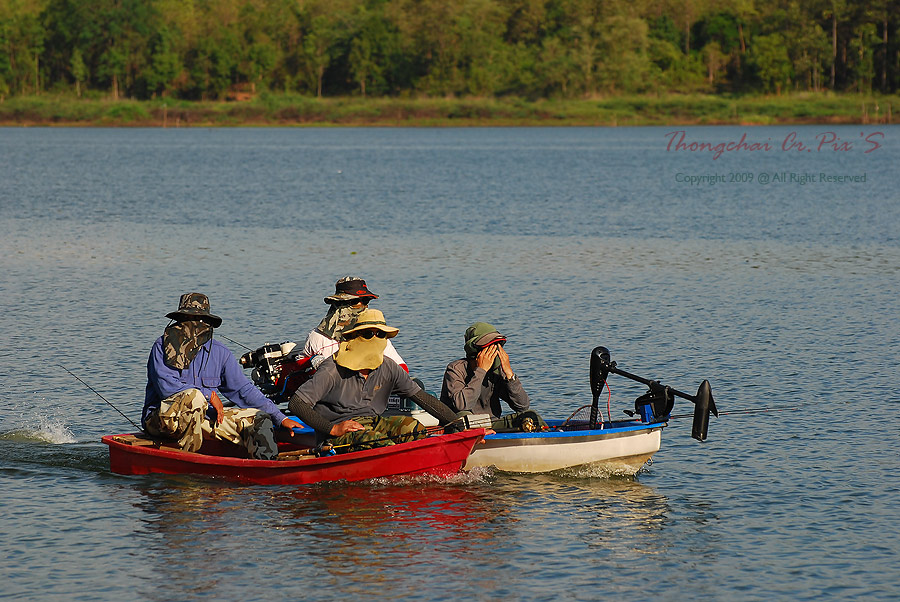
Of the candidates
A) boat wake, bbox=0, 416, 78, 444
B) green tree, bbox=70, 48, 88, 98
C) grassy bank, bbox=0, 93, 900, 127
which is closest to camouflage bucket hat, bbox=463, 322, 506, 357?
boat wake, bbox=0, 416, 78, 444

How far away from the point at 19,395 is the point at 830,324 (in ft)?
39.1

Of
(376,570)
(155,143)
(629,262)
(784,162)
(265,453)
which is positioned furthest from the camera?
(155,143)

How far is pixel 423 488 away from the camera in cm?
1150

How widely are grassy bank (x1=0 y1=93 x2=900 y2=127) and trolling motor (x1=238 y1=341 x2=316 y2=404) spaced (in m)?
108

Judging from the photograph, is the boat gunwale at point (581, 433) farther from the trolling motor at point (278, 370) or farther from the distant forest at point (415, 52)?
the distant forest at point (415, 52)

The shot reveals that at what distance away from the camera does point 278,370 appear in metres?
12.9

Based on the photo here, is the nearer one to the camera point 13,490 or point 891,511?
point 891,511

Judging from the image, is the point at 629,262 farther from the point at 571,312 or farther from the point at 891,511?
the point at 891,511

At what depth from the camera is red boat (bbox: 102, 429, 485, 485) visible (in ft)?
36.6

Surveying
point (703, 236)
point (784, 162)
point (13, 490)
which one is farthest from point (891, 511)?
point (784, 162)

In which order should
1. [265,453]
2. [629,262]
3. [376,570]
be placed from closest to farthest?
[376,570], [265,453], [629,262]

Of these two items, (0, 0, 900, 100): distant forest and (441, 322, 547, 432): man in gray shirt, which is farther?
(0, 0, 900, 100): distant forest

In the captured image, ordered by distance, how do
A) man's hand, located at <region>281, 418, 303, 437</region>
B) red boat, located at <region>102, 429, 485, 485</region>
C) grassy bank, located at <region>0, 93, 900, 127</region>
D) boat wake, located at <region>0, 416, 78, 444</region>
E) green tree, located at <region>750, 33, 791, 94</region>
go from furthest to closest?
grassy bank, located at <region>0, 93, 900, 127</region>
green tree, located at <region>750, 33, 791, 94</region>
boat wake, located at <region>0, 416, 78, 444</region>
man's hand, located at <region>281, 418, 303, 437</region>
red boat, located at <region>102, 429, 485, 485</region>

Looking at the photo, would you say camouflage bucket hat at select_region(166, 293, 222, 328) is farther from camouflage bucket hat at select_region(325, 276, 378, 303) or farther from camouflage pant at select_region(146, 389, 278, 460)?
camouflage bucket hat at select_region(325, 276, 378, 303)
